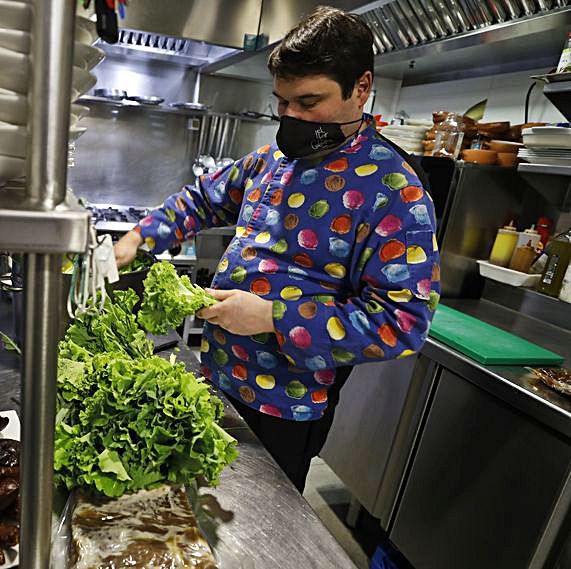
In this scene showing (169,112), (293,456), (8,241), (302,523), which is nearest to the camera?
(8,241)

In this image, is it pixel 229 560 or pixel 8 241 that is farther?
pixel 229 560

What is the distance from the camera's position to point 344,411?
2.57 metres

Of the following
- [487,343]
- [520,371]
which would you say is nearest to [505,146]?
[487,343]

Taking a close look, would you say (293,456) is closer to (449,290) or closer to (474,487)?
(474,487)

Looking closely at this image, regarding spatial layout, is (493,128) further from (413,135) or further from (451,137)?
(413,135)

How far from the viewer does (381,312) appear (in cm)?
124

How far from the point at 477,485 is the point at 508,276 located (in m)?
1.07

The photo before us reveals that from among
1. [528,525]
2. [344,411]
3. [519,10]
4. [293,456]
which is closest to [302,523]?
[293,456]

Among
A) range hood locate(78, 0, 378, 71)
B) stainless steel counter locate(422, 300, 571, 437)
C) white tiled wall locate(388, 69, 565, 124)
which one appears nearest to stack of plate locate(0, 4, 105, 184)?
stainless steel counter locate(422, 300, 571, 437)

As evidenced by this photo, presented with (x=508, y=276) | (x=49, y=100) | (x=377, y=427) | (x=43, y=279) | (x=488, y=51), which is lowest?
(x=377, y=427)

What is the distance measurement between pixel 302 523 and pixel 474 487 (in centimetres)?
115

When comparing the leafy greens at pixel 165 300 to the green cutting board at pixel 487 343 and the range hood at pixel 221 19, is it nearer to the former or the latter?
the green cutting board at pixel 487 343

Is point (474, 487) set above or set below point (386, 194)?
below

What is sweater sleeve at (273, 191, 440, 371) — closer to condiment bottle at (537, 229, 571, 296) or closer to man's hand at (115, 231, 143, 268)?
man's hand at (115, 231, 143, 268)
